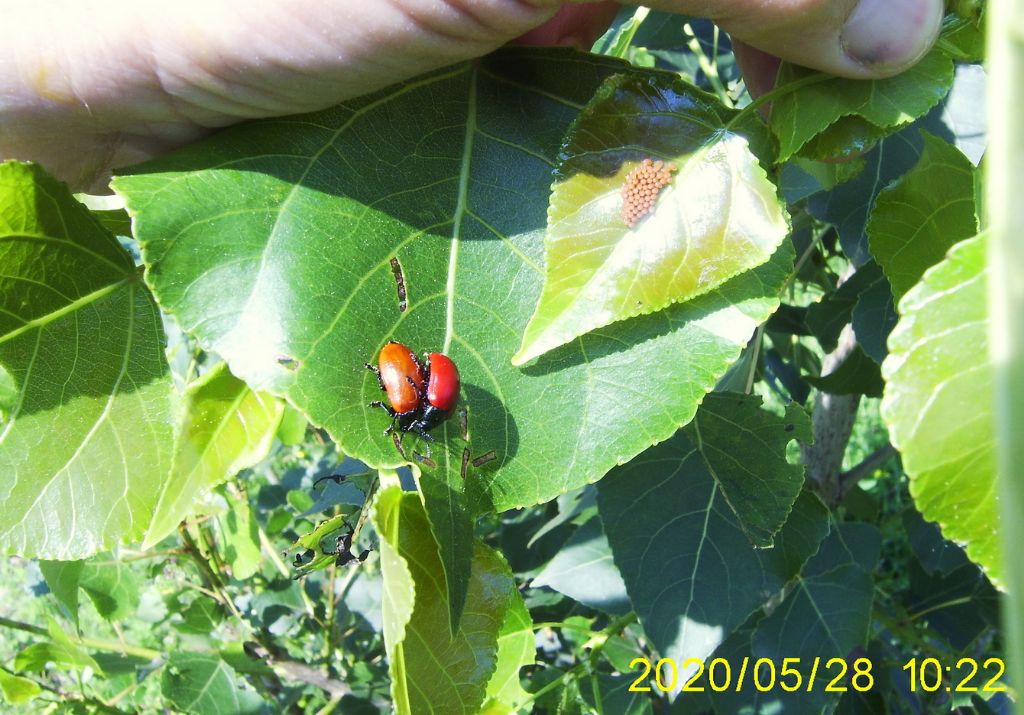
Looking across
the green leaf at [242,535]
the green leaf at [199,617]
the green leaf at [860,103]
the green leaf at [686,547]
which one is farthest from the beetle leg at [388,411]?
the green leaf at [199,617]

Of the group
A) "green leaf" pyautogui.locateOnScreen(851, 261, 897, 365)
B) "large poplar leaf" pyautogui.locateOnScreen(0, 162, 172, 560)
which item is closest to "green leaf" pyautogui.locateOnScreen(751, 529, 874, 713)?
"green leaf" pyautogui.locateOnScreen(851, 261, 897, 365)

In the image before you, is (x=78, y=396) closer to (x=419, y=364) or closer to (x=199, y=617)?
(x=419, y=364)

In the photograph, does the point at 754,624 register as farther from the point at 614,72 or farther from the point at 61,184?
the point at 61,184

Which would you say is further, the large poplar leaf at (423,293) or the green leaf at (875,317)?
the green leaf at (875,317)

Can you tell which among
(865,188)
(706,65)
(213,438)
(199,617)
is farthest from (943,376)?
(199,617)

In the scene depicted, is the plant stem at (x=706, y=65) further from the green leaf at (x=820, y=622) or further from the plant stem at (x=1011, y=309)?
the plant stem at (x=1011, y=309)

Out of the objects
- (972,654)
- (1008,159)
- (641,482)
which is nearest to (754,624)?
(641,482)

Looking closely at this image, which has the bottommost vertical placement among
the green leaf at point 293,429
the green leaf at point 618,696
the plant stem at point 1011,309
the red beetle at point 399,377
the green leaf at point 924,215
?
the green leaf at point 618,696
